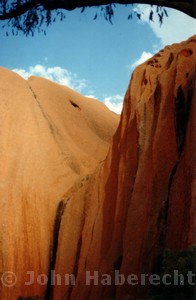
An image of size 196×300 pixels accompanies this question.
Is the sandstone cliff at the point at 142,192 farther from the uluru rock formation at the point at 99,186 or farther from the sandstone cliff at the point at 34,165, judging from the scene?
the sandstone cliff at the point at 34,165

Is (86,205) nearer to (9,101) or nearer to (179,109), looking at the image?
(179,109)

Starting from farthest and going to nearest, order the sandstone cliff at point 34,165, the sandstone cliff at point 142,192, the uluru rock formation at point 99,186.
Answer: the sandstone cliff at point 34,165, the uluru rock formation at point 99,186, the sandstone cliff at point 142,192

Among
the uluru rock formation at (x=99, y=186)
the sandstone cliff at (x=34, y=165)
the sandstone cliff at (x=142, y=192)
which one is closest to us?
the sandstone cliff at (x=142, y=192)

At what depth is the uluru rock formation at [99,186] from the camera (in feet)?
18.7

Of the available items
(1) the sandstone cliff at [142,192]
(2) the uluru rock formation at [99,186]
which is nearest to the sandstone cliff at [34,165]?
(2) the uluru rock formation at [99,186]

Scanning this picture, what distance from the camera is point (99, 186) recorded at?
8.83 meters

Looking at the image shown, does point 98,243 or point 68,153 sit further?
point 68,153

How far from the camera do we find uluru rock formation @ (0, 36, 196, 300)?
225 inches

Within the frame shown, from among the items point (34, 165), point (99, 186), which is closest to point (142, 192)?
point (99, 186)

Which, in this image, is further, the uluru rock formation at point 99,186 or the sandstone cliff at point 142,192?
the uluru rock formation at point 99,186

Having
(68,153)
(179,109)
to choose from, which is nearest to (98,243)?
(179,109)

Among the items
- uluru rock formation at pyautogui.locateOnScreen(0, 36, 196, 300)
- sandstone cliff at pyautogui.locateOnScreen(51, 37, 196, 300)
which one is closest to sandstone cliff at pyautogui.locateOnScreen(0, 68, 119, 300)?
uluru rock formation at pyautogui.locateOnScreen(0, 36, 196, 300)

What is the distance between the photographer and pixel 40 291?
28.4ft

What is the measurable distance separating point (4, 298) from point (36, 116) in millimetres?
5758
